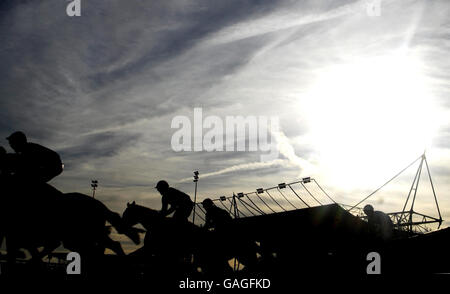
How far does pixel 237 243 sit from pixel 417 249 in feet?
10.2

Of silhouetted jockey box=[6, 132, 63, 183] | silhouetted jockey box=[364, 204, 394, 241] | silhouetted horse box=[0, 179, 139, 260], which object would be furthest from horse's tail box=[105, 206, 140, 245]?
silhouetted jockey box=[364, 204, 394, 241]

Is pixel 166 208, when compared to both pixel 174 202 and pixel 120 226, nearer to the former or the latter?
pixel 174 202

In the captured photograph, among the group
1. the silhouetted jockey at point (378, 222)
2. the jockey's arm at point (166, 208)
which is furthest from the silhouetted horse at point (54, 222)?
the silhouetted jockey at point (378, 222)

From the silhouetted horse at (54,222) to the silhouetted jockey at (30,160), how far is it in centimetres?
17

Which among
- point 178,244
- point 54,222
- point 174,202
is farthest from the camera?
point 174,202

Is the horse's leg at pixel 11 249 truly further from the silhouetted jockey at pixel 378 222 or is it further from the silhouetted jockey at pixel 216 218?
the silhouetted jockey at pixel 378 222

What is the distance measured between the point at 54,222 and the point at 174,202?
219 cm

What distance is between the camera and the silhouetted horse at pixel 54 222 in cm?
457

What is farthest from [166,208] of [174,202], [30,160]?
[30,160]

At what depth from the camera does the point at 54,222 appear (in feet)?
15.8
